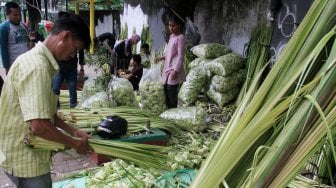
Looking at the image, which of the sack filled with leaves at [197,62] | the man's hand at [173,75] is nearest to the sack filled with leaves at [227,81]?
the sack filled with leaves at [197,62]

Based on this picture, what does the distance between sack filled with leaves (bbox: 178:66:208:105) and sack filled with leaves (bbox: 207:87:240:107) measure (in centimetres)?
23

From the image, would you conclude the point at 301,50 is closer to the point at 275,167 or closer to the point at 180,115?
the point at 275,167

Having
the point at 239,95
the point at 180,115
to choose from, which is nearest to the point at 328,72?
the point at 180,115

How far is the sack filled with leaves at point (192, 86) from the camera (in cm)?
574

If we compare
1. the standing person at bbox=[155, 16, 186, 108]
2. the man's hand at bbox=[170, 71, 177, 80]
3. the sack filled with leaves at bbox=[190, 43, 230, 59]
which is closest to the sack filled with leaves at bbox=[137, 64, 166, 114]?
the standing person at bbox=[155, 16, 186, 108]

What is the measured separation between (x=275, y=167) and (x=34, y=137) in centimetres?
135

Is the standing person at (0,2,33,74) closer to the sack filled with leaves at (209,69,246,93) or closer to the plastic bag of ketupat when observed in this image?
the sack filled with leaves at (209,69,246,93)

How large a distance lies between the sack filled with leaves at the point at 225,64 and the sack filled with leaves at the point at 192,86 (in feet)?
0.60

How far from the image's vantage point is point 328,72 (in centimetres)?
112

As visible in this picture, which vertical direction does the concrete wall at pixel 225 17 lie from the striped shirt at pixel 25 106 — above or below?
above

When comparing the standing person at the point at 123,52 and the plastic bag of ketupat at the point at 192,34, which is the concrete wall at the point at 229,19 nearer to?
the plastic bag of ketupat at the point at 192,34

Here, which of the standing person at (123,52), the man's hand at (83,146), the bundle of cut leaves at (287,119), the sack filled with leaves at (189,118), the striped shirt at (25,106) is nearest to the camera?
the bundle of cut leaves at (287,119)

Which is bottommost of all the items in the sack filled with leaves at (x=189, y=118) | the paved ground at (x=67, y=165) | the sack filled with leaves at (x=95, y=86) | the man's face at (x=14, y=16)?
the paved ground at (x=67, y=165)

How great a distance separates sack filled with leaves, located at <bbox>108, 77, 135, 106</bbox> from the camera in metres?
4.57
